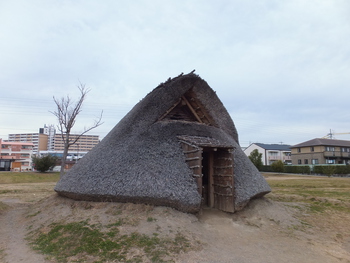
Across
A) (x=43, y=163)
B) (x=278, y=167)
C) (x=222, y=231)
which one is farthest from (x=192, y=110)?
(x=278, y=167)

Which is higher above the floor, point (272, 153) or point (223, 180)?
point (272, 153)

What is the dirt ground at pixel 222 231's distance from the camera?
662 cm

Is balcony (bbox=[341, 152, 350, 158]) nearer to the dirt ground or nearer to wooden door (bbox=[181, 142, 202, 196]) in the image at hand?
the dirt ground

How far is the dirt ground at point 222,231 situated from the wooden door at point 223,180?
43cm

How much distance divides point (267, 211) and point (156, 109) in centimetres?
628

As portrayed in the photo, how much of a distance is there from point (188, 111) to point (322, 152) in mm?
50914

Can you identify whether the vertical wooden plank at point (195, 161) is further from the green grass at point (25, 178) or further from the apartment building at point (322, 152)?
the apartment building at point (322, 152)

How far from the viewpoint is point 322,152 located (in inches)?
2088

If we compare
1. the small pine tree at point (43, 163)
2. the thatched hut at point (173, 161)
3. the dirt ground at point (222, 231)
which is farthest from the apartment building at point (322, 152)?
the small pine tree at point (43, 163)

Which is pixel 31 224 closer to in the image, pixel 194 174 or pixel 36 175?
pixel 194 174

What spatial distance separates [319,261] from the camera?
6.44m

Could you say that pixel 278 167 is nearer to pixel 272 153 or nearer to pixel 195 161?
pixel 272 153

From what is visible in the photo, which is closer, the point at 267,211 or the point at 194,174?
the point at 194,174

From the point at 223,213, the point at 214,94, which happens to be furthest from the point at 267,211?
the point at 214,94
